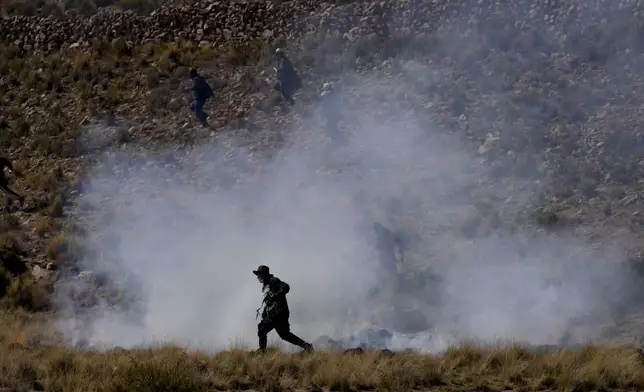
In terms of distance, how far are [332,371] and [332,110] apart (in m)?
11.1

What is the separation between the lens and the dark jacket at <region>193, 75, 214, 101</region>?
20.9 m

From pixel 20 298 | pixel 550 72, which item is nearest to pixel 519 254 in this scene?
pixel 550 72

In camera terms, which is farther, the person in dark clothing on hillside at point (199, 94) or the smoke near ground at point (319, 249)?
the person in dark clothing on hillside at point (199, 94)

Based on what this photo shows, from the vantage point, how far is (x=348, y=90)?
20125 mm

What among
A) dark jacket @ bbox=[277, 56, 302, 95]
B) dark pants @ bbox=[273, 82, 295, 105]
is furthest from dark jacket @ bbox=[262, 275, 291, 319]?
dark jacket @ bbox=[277, 56, 302, 95]

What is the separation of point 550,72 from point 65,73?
1287 centimetres

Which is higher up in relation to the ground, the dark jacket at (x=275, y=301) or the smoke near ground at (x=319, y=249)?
the smoke near ground at (x=319, y=249)

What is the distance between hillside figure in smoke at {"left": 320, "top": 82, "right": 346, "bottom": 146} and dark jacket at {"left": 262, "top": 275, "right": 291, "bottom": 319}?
860 cm

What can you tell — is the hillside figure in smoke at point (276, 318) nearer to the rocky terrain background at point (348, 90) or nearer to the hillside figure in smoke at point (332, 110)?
the rocky terrain background at point (348, 90)

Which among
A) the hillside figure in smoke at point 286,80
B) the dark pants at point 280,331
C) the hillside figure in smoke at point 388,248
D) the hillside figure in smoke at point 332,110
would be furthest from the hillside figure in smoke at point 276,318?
the hillside figure in smoke at point 286,80

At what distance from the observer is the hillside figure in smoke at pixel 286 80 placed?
20.6 m

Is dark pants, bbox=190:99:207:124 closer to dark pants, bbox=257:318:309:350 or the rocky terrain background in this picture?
the rocky terrain background

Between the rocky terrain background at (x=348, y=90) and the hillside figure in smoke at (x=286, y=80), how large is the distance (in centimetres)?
24

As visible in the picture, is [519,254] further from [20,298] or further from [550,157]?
[20,298]
